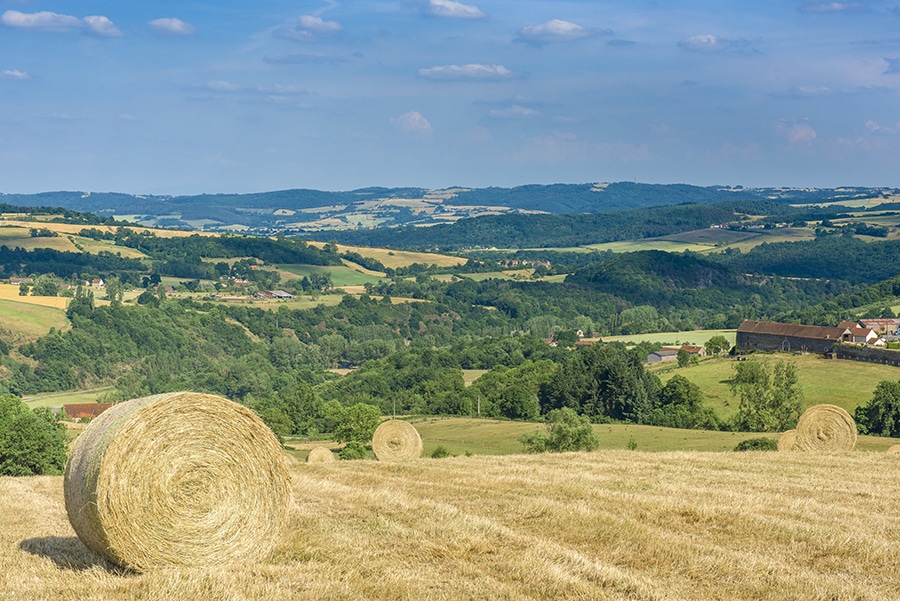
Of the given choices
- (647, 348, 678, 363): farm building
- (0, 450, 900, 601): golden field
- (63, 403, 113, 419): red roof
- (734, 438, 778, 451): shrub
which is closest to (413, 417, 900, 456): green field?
(734, 438, 778, 451): shrub

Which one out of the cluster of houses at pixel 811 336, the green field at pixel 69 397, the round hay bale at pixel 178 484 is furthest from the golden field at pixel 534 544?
the green field at pixel 69 397

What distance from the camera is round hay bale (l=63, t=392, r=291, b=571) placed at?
13.1 meters

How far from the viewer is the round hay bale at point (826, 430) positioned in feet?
103

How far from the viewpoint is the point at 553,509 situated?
55.2ft

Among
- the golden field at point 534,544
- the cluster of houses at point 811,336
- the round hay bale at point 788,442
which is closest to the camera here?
the golden field at point 534,544

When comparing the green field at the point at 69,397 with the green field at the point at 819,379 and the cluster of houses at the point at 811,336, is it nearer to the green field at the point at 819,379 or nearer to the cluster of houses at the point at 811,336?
the green field at the point at 819,379

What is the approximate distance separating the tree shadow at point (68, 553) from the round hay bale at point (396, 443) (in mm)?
17930

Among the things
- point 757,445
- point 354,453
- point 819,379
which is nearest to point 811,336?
point 819,379

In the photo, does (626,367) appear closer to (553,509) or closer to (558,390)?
(558,390)

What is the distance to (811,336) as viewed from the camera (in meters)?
93.0

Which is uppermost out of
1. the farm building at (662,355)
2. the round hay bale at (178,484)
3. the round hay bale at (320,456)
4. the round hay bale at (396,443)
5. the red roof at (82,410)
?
the round hay bale at (178,484)

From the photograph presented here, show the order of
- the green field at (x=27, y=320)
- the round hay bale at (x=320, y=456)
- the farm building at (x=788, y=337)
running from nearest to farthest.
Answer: the round hay bale at (x=320, y=456) < the farm building at (x=788, y=337) < the green field at (x=27, y=320)

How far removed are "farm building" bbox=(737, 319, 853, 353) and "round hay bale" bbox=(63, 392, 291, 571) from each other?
81181 millimetres

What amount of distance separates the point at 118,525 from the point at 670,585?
6.56 meters
